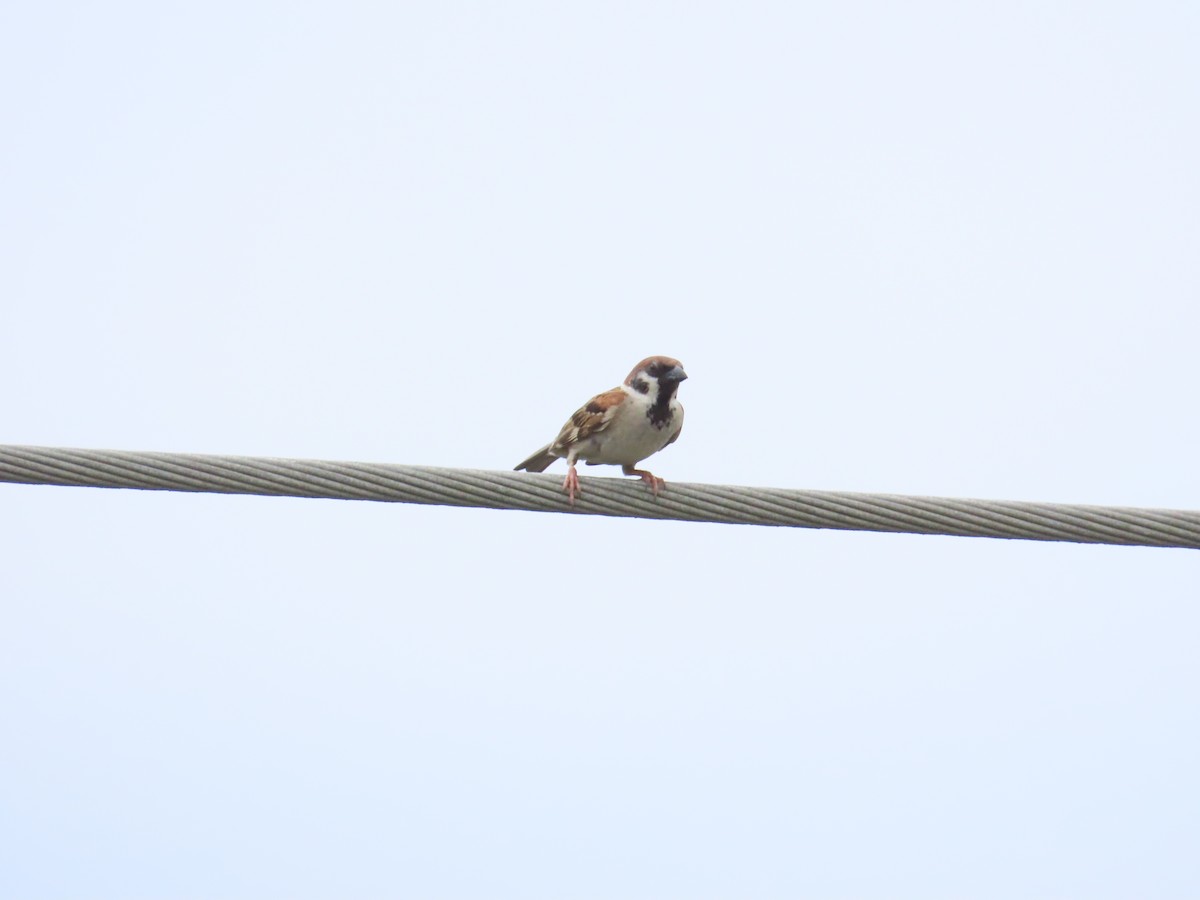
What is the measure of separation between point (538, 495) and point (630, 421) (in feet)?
6.34

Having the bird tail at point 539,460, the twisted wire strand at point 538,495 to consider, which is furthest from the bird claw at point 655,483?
the bird tail at point 539,460

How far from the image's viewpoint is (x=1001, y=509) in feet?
17.8

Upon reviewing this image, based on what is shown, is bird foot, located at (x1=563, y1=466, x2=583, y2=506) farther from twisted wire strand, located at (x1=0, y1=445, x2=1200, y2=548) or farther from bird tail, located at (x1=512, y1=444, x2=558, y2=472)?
bird tail, located at (x1=512, y1=444, x2=558, y2=472)

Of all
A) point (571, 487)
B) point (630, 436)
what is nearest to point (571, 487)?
point (571, 487)

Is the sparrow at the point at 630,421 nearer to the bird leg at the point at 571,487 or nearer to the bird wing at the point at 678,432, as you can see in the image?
the bird wing at the point at 678,432

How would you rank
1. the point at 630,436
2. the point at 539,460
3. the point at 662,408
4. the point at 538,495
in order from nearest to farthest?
the point at 538,495 → the point at 630,436 → the point at 662,408 → the point at 539,460

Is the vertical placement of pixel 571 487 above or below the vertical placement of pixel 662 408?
below

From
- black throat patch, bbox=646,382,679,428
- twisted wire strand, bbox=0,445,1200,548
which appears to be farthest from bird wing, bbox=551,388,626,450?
twisted wire strand, bbox=0,445,1200,548

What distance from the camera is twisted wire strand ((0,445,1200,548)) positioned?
16.9 feet

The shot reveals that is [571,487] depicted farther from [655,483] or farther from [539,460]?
[539,460]

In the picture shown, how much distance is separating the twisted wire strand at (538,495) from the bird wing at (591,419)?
1776mm

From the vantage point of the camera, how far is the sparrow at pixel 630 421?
7.55 metres

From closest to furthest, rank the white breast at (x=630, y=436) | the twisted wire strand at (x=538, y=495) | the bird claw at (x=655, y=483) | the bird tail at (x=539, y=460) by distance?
the twisted wire strand at (x=538, y=495)
the bird claw at (x=655, y=483)
the white breast at (x=630, y=436)
the bird tail at (x=539, y=460)

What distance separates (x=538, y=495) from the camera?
18.6 feet
